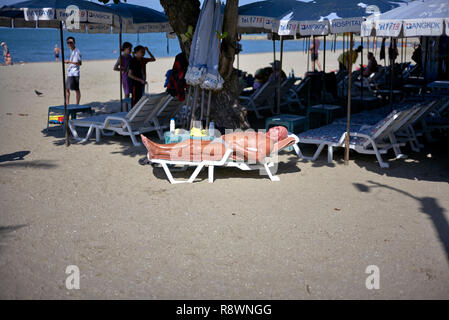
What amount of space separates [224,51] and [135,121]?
1838 millimetres

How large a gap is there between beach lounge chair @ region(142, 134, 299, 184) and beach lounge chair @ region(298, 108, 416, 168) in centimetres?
113

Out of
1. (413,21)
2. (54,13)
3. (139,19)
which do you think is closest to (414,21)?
(413,21)

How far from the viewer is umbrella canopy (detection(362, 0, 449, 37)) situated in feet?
17.3

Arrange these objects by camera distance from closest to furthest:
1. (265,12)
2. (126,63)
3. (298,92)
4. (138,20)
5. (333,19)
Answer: (333,19) → (265,12) → (126,63) → (138,20) → (298,92)

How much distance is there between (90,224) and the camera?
4.75m

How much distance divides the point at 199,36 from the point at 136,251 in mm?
3980

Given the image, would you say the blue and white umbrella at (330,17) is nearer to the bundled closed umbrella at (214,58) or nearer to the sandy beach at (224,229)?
the bundled closed umbrella at (214,58)

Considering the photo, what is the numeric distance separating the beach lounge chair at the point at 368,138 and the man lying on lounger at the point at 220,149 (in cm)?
111

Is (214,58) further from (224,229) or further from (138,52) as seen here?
(224,229)

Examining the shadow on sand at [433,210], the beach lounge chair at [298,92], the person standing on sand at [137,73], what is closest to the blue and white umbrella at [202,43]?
the person standing on sand at [137,73]

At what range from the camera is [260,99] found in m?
11.5
